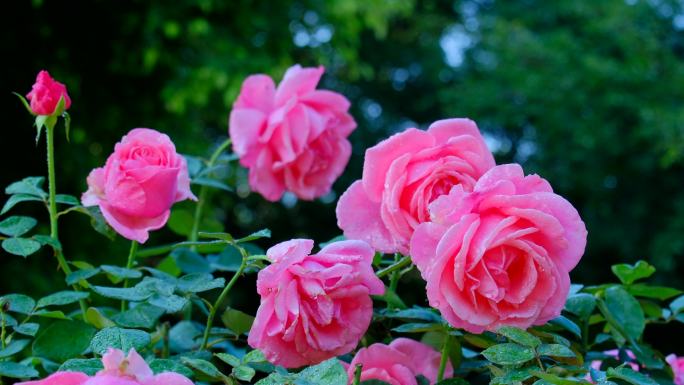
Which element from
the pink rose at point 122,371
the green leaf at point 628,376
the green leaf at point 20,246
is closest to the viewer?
the pink rose at point 122,371

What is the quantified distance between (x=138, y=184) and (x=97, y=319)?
86mm

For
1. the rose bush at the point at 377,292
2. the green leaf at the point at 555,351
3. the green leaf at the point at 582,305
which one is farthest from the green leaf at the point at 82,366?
the green leaf at the point at 582,305

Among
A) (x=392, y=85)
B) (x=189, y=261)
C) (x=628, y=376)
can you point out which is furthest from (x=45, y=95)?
(x=392, y=85)

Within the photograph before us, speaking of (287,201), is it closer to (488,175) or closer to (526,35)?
(526,35)

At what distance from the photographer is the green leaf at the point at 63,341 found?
56cm

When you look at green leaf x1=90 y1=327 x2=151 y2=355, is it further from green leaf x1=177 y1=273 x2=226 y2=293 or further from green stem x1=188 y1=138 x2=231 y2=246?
green stem x1=188 y1=138 x2=231 y2=246

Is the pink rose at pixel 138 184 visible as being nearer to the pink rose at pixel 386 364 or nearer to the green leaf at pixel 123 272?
the green leaf at pixel 123 272

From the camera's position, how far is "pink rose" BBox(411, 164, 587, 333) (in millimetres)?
486

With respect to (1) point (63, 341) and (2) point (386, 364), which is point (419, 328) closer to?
(2) point (386, 364)

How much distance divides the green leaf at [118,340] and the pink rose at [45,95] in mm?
204

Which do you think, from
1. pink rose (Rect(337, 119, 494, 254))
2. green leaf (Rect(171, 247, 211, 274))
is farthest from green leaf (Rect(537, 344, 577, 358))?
green leaf (Rect(171, 247, 211, 274))

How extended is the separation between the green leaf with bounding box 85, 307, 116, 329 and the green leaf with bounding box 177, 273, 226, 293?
5 centimetres

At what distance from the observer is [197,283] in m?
0.55

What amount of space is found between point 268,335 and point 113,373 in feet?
0.47
